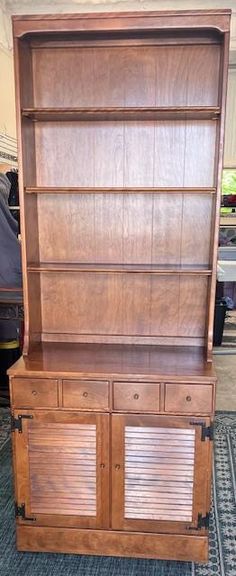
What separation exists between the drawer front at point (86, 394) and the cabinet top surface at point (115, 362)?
1.5 inches

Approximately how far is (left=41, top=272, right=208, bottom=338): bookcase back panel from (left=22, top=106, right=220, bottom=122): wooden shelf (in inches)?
27.6

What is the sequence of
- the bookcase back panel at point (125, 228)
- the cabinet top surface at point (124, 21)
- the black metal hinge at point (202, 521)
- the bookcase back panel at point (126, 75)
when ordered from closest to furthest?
the cabinet top surface at point (124, 21)
the black metal hinge at point (202, 521)
the bookcase back panel at point (126, 75)
the bookcase back panel at point (125, 228)

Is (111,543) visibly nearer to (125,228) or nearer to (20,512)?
(20,512)

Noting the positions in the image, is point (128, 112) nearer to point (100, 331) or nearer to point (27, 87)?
point (27, 87)

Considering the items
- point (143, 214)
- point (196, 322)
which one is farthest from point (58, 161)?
point (196, 322)

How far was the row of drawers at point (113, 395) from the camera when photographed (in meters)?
1.76

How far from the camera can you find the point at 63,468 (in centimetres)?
185

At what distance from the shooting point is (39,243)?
217 cm

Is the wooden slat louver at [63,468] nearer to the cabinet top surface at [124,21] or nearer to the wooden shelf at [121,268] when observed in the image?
the wooden shelf at [121,268]

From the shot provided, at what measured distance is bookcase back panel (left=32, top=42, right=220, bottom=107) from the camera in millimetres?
1952

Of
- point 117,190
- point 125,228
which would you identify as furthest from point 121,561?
point 117,190

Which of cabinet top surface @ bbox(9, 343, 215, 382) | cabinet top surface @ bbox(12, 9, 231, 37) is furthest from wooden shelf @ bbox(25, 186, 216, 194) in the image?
cabinet top surface @ bbox(9, 343, 215, 382)

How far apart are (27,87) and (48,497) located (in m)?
1.72

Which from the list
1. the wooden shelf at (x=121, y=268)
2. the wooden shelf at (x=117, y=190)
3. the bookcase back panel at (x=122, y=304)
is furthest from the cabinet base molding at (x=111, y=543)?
the wooden shelf at (x=117, y=190)
